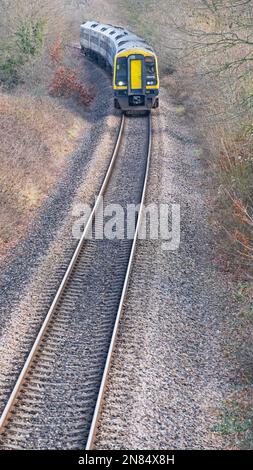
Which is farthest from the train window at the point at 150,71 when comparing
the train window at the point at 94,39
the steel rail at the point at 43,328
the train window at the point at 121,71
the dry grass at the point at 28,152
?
the train window at the point at 94,39

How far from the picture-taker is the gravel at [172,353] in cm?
741

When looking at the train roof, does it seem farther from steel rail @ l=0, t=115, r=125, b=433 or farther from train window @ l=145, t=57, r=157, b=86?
steel rail @ l=0, t=115, r=125, b=433

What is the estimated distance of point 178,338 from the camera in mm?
9539

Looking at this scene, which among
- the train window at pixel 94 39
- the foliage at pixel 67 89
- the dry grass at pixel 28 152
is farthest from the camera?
the train window at pixel 94 39

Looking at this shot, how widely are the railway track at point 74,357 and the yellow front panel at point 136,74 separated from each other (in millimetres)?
12400

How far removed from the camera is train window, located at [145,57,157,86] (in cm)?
2523

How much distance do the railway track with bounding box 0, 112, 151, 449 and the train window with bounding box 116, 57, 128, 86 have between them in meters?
12.4

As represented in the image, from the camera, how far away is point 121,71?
25.2 m

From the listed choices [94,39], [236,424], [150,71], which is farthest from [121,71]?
[236,424]

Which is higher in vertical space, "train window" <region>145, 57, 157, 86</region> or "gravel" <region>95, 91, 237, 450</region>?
"train window" <region>145, 57, 157, 86</region>

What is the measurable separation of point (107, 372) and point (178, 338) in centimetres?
161

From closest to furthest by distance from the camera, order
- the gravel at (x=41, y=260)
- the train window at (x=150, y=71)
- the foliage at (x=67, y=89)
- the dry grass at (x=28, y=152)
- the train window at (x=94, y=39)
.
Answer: the gravel at (x=41, y=260)
the dry grass at (x=28, y=152)
the train window at (x=150, y=71)
the foliage at (x=67, y=89)
the train window at (x=94, y=39)
